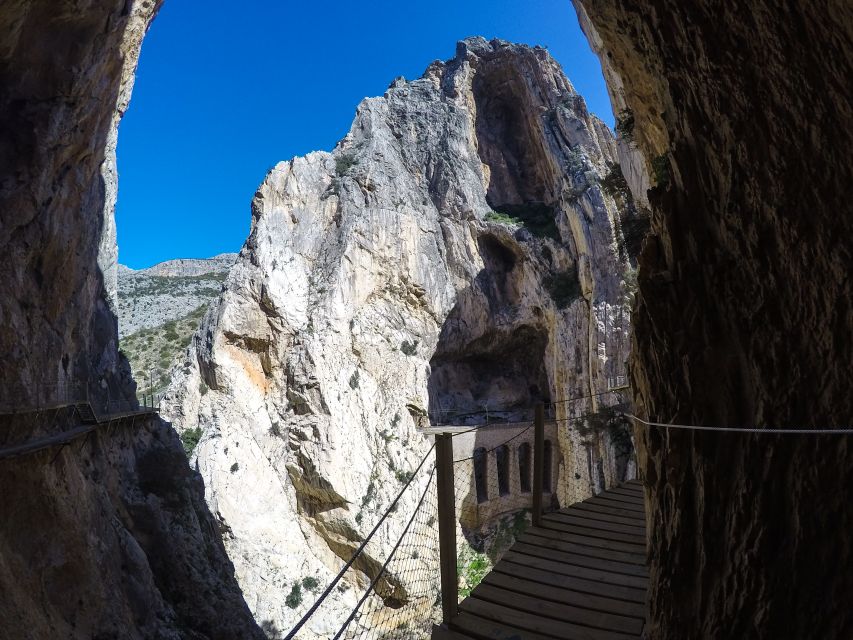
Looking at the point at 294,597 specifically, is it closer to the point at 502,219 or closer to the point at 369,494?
the point at 369,494

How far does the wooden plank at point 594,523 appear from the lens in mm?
5518

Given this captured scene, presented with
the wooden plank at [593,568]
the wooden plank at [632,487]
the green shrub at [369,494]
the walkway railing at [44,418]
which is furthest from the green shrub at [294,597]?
the wooden plank at [593,568]

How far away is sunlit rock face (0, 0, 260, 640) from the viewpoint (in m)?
8.29

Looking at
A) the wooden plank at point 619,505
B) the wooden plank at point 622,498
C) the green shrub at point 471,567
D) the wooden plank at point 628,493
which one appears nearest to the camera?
the wooden plank at point 619,505

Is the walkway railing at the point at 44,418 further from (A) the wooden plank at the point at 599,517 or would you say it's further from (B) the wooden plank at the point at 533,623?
(A) the wooden plank at the point at 599,517

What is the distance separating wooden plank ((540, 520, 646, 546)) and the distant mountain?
1094 inches

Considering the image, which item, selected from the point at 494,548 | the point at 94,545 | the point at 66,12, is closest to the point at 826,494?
the point at 94,545

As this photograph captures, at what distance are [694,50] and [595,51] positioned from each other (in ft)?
30.4

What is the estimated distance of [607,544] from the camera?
5230 millimetres

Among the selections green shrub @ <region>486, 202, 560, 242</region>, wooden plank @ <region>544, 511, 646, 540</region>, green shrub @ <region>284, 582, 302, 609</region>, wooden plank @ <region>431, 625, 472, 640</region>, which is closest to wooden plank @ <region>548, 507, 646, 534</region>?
wooden plank @ <region>544, 511, 646, 540</region>

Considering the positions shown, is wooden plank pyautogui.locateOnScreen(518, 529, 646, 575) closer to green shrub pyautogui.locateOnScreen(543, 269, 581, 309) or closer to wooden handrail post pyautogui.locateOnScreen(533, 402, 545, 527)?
wooden handrail post pyautogui.locateOnScreen(533, 402, 545, 527)

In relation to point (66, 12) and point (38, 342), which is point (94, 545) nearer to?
point (38, 342)

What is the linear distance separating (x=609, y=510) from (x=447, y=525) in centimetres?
294

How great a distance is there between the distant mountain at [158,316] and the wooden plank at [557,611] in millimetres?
28379
